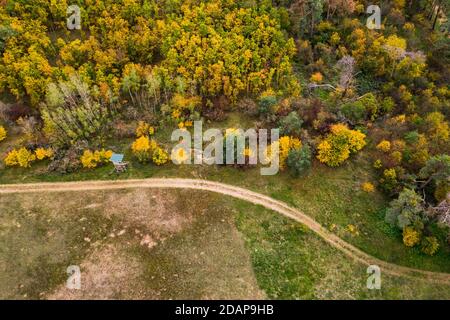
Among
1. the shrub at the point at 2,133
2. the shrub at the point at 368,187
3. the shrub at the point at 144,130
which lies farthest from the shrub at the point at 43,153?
the shrub at the point at 368,187

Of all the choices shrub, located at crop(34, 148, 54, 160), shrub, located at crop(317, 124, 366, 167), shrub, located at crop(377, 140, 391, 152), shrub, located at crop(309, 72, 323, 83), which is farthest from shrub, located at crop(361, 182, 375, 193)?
shrub, located at crop(34, 148, 54, 160)

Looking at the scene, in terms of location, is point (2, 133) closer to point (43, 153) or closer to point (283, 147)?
point (43, 153)

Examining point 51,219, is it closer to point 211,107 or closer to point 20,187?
point 20,187

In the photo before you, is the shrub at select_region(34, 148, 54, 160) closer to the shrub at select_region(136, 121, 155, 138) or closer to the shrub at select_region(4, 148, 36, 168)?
the shrub at select_region(4, 148, 36, 168)

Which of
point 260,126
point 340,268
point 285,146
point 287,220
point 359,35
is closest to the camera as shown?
point 340,268

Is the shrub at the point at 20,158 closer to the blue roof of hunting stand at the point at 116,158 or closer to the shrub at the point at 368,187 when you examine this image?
the blue roof of hunting stand at the point at 116,158

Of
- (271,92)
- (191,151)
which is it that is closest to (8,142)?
(191,151)

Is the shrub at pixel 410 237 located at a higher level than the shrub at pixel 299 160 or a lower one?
lower
